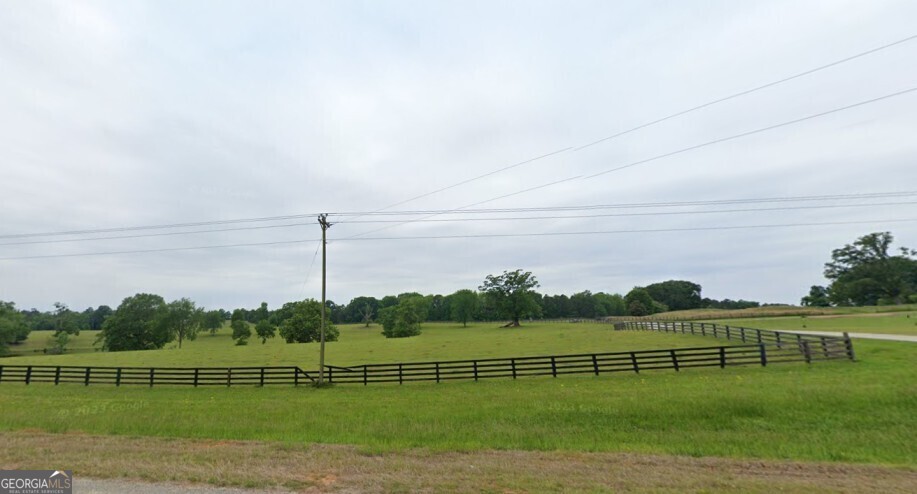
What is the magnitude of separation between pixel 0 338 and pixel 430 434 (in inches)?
3919

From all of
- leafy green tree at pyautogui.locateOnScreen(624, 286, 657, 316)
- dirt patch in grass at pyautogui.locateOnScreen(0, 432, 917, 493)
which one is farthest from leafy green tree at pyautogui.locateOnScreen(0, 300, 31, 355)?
leafy green tree at pyautogui.locateOnScreen(624, 286, 657, 316)

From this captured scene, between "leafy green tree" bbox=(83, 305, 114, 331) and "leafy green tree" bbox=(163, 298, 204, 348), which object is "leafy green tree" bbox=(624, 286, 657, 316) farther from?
"leafy green tree" bbox=(83, 305, 114, 331)

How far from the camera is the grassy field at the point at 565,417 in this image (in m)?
9.09

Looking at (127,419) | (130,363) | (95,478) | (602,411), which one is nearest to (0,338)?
(130,363)

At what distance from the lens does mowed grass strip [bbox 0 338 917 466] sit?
9.63 meters

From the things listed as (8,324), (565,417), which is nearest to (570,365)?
(565,417)

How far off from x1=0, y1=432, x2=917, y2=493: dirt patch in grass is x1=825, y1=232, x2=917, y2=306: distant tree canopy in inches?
4676

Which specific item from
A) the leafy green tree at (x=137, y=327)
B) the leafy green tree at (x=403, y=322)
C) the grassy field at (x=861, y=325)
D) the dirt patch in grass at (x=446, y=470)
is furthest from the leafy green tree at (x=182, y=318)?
the grassy field at (x=861, y=325)

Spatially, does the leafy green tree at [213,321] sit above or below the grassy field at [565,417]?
above

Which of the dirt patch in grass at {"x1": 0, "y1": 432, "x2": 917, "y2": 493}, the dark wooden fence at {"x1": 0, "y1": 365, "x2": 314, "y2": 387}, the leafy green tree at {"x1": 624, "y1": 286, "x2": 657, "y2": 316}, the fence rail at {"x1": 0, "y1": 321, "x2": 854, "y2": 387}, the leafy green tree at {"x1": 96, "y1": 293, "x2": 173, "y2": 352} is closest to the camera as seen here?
the dirt patch in grass at {"x1": 0, "y1": 432, "x2": 917, "y2": 493}

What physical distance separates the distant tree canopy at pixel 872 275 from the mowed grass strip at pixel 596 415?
335ft

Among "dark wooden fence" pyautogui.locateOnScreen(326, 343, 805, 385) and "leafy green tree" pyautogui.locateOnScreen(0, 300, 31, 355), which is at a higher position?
"leafy green tree" pyautogui.locateOnScreen(0, 300, 31, 355)

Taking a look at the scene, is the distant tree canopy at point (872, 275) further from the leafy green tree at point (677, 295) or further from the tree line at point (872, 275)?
the leafy green tree at point (677, 295)

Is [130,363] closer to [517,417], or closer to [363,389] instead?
[363,389]
